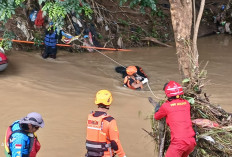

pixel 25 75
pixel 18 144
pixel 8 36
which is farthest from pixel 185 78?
pixel 8 36

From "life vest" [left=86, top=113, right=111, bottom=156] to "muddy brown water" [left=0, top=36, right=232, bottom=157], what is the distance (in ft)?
4.70

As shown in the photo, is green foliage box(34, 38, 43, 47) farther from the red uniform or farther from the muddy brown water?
the red uniform

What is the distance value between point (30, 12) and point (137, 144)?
24.4ft

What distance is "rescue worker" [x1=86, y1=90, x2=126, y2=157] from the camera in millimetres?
3342

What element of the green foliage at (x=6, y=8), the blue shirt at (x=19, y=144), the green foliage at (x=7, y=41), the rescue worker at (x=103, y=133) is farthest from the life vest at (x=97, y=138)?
the green foliage at (x=7, y=41)

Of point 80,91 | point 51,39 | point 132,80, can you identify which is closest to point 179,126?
point 80,91

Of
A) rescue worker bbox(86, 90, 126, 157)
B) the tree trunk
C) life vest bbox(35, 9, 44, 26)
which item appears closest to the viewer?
rescue worker bbox(86, 90, 126, 157)

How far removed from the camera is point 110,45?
11930 millimetres

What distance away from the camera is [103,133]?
11.0 ft

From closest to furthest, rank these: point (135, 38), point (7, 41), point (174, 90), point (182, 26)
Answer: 1. point (174, 90)
2. point (182, 26)
3. point (7, 41)
4. point (135, 38)

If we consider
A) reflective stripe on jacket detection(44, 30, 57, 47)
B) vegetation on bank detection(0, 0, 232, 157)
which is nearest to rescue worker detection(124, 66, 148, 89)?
vegetation on bank detection(0, 0, 232, 157)

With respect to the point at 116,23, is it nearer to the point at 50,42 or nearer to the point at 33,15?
the point at 33,15

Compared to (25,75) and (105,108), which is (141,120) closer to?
(105,108)

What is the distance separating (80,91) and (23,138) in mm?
4312
